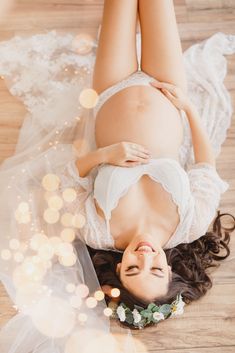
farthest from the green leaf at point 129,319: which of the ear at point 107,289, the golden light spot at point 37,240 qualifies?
the golden light spot at point 37,240

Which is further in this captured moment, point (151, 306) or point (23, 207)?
point (23, 207)

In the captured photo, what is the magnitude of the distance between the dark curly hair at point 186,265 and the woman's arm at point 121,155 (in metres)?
0.36

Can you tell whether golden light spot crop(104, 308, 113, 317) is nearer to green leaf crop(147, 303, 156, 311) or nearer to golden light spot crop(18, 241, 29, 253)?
green leaf crop(147, 303, 156, 311)

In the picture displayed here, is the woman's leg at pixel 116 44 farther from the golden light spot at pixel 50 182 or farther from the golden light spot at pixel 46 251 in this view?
the golden light spot at pixel 46 251

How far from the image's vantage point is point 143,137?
231cm

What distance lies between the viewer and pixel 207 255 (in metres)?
2.42

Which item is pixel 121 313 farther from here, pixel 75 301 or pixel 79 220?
pixel 79 220

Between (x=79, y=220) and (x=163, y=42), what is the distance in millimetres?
822

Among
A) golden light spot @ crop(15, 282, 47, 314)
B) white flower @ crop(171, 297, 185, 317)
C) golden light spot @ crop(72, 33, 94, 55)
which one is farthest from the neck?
golden light spot @ crop(72, 33, 94, 55)

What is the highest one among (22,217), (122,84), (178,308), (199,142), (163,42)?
(163,42)

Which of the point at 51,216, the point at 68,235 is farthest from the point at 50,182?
the point at 68,235

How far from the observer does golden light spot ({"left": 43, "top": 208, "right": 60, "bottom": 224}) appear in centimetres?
243

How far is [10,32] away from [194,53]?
3.11ft

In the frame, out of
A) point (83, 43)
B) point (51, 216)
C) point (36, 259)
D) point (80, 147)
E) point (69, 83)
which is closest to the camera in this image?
point (36, 259)
